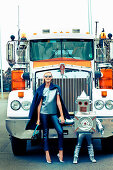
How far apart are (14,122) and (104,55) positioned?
370 cm

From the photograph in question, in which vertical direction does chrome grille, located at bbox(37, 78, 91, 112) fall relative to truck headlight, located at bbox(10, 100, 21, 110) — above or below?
above

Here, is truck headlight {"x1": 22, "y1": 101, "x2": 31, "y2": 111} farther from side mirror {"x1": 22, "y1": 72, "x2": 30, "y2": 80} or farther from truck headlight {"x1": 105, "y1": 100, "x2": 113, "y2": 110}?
side mirror {"x1": 22, "y1": 72, "x2": 30, "y2": 80}

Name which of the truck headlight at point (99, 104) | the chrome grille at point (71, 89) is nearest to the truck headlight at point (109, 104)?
the truck headlight at point (99, 104)

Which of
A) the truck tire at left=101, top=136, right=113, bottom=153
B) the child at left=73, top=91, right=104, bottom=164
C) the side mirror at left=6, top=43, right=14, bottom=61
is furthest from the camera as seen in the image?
the side mirror at left=6, top=43, right=14, bottom=61

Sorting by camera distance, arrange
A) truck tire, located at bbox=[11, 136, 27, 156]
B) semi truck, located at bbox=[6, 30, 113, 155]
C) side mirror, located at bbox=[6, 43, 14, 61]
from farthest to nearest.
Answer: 1. side mirror, located at bbox=[6, 43, 14, 61]
2. truck tire, located at bbox=[11, 136, 27, 156]
3. semi truck, located at bbox=[6, 30, 113, 155]

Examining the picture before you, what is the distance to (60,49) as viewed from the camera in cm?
1048

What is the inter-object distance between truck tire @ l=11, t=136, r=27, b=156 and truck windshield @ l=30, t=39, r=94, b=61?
2.54m

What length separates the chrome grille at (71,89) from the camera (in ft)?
29.3

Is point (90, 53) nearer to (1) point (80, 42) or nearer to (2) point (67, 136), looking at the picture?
(1) point (80, 42)

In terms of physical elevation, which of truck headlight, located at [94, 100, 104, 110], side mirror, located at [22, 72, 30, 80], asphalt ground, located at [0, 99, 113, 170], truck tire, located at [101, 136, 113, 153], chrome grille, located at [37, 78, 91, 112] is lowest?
asphalt ground, located at [0, 99, 113, 170]

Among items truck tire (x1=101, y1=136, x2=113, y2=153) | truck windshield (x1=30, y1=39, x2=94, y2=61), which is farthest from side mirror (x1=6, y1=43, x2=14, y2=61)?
truck tire (x1=101, y1=136, x2=113, y2=153)

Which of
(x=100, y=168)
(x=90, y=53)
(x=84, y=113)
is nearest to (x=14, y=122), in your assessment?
(x=84, y=113)

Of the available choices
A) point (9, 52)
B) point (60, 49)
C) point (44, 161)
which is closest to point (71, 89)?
point (44, 161)

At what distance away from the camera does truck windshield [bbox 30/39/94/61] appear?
10430mm
